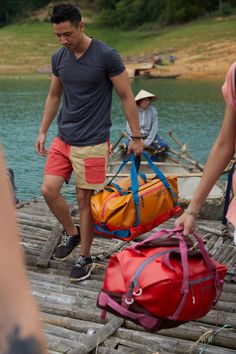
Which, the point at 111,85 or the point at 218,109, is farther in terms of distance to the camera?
the point at 218,109

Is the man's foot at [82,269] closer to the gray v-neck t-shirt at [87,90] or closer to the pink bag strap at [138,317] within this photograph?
the gray v-neck t-shirt at [87,90]

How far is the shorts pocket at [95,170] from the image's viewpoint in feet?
14.8

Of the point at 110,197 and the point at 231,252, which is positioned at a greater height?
the point at 110,197

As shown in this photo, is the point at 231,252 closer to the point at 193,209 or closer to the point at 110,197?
Answer: the point at 110,197

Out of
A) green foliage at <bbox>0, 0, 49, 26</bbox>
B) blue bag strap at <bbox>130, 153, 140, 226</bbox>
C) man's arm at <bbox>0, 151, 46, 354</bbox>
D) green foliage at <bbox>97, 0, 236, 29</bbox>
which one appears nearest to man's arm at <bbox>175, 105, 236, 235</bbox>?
blue bag strap at <bbox>130, 153, 140, 226</bbox>

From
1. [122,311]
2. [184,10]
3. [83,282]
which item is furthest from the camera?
[184,10]

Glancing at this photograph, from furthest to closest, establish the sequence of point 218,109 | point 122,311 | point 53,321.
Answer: point 218,109 → point 53,321 → point 122,311

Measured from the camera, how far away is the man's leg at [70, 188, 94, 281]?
4594 millimetres

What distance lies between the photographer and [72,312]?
3.98 meters

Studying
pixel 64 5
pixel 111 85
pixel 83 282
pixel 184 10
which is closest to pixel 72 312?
pixel 83 282

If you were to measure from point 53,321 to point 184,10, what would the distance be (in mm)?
57937

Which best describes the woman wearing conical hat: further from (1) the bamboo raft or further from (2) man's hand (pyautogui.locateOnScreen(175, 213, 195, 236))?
(2) man's hand (pyautogui.locateOnScreen(175, 213, 195, 236))

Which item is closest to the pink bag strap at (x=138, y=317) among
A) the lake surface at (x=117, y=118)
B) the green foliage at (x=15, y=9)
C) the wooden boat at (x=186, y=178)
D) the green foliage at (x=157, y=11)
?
the wooden boat at (x=186, y=178)

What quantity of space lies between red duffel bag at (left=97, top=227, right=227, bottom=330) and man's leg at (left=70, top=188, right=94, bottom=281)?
1.63m
